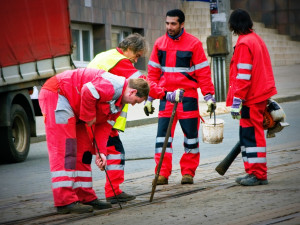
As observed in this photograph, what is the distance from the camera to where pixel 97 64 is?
24.7ft

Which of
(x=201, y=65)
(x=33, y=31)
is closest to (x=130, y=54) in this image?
(x=201, y=65)

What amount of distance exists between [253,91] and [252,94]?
3cm

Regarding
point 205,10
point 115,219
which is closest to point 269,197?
point 115,219

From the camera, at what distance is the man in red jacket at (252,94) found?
7.84 meters

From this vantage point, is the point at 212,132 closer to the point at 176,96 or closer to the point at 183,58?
the point at 183,58

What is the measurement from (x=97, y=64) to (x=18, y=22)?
4.18m

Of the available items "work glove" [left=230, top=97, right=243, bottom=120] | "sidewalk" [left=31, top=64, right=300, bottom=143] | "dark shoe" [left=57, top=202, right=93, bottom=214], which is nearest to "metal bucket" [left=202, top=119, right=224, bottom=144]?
"work glove" [left=230, top=97, right=243, bottom=120]

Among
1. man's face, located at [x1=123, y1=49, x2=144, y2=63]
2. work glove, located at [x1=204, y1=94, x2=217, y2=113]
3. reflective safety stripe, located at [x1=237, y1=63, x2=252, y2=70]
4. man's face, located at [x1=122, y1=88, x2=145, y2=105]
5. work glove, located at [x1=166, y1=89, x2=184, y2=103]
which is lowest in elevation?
work glove, located at [x1=204, y1=94, x2=217, y2=113]

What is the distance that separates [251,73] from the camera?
7.90 metres

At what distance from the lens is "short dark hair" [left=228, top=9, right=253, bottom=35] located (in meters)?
8.02

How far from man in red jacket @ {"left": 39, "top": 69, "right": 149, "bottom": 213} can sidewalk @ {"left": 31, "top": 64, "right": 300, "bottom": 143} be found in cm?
727

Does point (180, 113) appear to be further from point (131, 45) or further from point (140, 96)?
point (140, 96)

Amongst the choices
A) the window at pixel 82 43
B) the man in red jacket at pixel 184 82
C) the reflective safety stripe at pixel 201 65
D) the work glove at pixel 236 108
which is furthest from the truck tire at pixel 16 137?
the window at pixel 82 43

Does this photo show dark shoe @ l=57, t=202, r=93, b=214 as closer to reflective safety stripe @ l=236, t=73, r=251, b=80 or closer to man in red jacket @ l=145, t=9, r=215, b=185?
man in red jacket @ l=145, t=9, r=215, b=185
